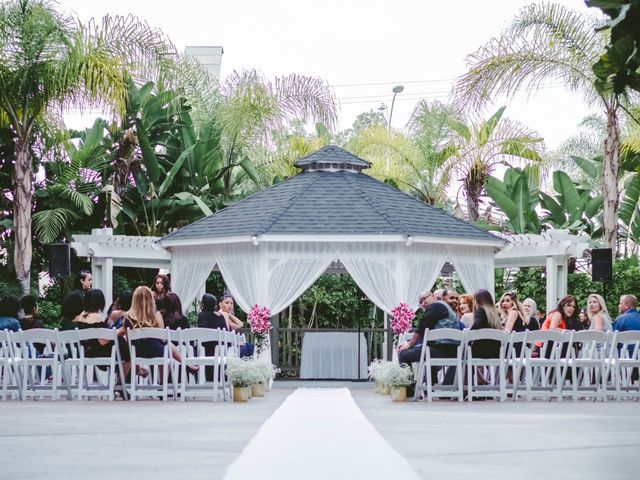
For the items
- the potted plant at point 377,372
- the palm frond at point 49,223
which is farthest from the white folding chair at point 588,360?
the palm frond at point 49,223

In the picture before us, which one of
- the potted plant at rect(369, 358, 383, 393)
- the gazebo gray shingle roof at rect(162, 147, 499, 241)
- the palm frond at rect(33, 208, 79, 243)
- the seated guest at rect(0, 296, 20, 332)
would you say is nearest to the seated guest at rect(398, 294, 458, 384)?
the potted plant at rect(369, 358, 383, 393)

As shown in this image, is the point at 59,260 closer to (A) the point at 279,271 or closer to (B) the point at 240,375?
(A) the point at 279,271

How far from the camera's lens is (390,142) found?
30969 millimetres

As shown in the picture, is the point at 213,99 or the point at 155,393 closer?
the point at 155,393

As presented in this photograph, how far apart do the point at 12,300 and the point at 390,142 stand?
17594 mm

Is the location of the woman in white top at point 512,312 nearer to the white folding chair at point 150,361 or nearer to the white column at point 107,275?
the white folding chair at point 150,361

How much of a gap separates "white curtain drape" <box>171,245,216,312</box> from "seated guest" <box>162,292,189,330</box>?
626 centimetres

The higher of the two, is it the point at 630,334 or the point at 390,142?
the point at 390,142

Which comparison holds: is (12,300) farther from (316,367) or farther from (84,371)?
(316,367)

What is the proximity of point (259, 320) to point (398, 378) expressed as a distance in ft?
20.4

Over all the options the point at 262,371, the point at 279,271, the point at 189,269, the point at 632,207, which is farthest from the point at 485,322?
the point at 632,207

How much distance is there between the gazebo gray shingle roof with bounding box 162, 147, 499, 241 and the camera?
67.9ft

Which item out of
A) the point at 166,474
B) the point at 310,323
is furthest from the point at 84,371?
the point at 310,323

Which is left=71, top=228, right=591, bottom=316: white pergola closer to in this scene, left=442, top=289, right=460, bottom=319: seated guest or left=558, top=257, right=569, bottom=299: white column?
left=558, top=257, right=569, bottom=299: white column
